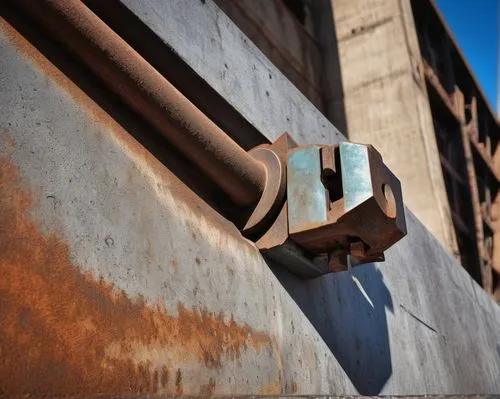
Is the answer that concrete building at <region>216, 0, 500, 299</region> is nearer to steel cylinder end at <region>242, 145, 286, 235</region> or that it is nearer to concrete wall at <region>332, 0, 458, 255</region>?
concrete wall at <region>332, 0, 458, 255</region>

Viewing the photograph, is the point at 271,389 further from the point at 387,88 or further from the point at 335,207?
the point at 387,88

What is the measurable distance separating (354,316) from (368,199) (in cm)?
78

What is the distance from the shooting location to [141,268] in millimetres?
1096

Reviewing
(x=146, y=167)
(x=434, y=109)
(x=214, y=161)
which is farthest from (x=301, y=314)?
(x=434, y=109)

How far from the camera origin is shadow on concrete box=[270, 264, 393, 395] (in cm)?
173

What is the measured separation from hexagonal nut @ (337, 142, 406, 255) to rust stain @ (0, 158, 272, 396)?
0.57m

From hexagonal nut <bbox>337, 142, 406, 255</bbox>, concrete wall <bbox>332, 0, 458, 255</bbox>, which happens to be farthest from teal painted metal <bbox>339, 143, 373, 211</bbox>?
concrete wall <bbox>332, 0, 458, 255</bbox>

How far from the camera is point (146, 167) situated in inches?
48.4

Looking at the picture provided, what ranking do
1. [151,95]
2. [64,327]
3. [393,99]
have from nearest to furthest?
[64,327]
[151,95]
[393,99]

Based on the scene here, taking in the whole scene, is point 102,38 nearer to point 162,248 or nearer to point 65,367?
point 162,248

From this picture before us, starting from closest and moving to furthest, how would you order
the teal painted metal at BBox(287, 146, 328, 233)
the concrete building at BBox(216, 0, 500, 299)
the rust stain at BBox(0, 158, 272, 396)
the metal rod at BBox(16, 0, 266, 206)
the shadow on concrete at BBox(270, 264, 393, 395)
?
1. the rust stain at BBox(0, 158, 272, 396)
2. the metal rod at BBox(16, 0, 266, 206)
3. the teal painted metal at BBox(287, 146, 328, 233)
4. the shadow on concrete at BBox(270, 264, 393, 395)
5. the concrete building at BBox(216, 0, 500, 299)

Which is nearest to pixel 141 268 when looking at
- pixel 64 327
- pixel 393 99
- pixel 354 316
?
pixel 64 327

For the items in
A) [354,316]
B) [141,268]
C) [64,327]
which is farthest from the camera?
[354,316]

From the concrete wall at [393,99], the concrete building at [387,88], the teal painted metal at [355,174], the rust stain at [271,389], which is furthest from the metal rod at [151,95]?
the concrete wall at [393,99]
